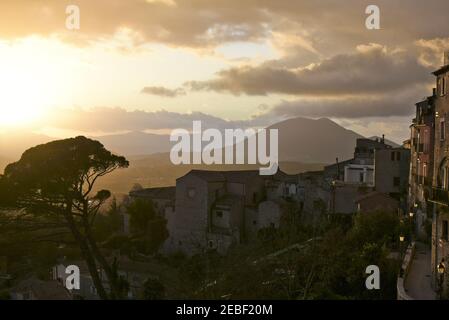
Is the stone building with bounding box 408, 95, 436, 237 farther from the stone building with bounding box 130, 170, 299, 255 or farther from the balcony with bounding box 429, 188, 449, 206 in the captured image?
the stone building with bounding box 130, 170, 299, 255

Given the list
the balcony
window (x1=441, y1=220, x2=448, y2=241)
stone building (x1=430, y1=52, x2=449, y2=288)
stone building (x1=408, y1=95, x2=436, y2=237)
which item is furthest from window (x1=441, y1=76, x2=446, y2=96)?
stone building (x1=408, y1=95, x2=436, y2=237)

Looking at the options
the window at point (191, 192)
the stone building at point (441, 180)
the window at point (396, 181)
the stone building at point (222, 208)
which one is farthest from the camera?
the window at point (191, 192)

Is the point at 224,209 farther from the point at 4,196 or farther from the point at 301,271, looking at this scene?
the point at 4,196

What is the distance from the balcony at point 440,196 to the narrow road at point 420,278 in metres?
3.53

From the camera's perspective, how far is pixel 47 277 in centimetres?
4350

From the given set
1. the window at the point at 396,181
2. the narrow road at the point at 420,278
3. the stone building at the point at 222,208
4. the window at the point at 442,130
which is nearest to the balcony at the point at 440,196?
the window at the point at 442,130

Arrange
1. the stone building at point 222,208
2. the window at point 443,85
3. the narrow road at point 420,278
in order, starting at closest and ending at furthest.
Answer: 1. the narrow road at point 420,278
2. the window at point 443,85
3. the stone building at point 222,208

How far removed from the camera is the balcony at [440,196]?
22.1 m

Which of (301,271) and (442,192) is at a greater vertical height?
(442,192)

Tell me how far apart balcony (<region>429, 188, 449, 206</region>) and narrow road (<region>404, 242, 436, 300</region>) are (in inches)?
139

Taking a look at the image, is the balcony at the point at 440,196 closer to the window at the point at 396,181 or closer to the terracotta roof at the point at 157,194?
the window at the point at 396,181

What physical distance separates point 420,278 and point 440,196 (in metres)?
3.84
